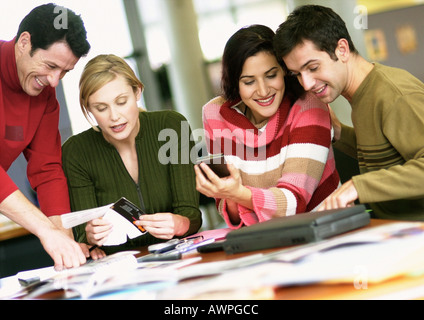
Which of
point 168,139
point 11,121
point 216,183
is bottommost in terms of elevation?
point 216,183

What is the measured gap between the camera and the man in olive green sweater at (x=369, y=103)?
1.59m

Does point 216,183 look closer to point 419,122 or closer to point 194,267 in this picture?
point 194,267

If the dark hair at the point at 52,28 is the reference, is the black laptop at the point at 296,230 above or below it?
below

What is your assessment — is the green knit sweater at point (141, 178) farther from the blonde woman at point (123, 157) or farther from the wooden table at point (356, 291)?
the wooden table at point (356, 291)

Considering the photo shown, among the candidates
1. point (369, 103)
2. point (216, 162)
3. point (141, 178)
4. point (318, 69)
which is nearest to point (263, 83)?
point (318, 69)

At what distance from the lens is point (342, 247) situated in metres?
1.11

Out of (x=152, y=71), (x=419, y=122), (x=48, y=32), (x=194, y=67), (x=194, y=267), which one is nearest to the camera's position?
(x=194, y=267)

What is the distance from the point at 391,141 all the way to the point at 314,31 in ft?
1.60

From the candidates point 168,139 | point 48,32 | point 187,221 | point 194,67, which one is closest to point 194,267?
point 187,221

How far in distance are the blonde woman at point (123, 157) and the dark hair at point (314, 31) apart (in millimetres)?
663

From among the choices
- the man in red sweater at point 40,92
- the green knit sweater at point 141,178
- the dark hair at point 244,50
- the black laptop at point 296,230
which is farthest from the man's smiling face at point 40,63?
the black laptop at point 296,230

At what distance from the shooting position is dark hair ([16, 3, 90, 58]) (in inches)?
83.0
